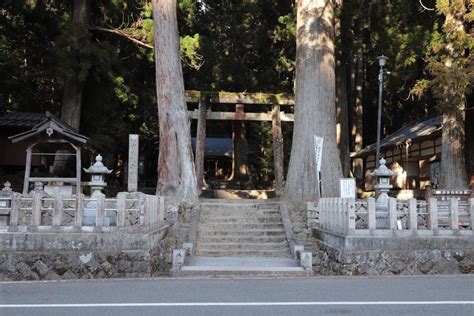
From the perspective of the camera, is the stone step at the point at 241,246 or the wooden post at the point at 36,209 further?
the stone step at the point at 241,246

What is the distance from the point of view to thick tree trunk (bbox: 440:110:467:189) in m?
15.2

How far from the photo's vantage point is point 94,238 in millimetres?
9094

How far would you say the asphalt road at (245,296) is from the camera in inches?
227

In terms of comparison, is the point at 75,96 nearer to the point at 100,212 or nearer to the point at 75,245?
the point at 100,212

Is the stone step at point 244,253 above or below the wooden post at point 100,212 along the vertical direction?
below

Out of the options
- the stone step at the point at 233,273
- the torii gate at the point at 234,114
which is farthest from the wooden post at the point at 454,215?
the torii gate at the point at 234,114

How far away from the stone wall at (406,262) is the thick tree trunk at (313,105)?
17.5 ft

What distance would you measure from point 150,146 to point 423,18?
1969 cm

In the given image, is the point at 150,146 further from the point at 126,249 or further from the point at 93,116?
the point at 126,249

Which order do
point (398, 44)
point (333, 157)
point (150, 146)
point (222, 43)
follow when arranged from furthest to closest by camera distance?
point (150, 146)
point (222, 43)
point (398, 44)
point (333, 157)

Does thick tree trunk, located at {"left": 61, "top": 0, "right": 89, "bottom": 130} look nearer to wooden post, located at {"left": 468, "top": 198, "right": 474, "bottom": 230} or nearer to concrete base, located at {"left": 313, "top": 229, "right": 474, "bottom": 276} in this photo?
concrete base, located at {"left": 313, "top": 229, "right": 474, "bottom": 276}

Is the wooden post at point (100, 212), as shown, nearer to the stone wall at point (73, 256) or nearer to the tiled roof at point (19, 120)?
the stone wall at point (73, 256)

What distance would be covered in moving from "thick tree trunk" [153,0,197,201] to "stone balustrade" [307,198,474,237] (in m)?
5.51

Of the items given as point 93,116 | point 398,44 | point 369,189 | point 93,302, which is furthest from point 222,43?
point 93,302
